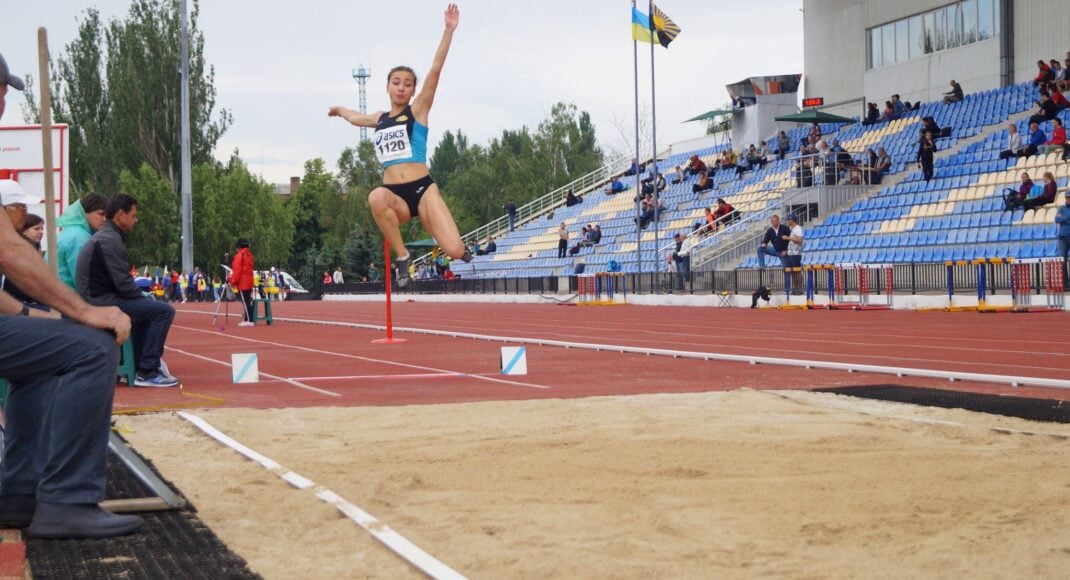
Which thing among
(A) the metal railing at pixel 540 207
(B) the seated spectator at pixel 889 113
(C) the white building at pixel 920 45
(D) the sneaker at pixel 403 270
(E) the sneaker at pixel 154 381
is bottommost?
(E) the sneaker at pixel 154 381

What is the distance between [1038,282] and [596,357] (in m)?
12.4

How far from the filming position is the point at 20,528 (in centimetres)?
489

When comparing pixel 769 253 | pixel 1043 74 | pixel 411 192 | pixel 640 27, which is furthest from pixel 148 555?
pixel 640 27

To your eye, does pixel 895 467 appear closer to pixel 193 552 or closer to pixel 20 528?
pixel 193 552

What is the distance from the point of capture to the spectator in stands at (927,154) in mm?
31797

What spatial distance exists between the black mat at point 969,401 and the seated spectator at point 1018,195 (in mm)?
18521

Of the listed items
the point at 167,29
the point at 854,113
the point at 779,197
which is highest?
the point at 167,29

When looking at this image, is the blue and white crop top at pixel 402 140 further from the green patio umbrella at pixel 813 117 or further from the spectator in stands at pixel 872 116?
the spectator in stands at pixel 872 116

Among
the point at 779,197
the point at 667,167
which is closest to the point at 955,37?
the point at 779,197

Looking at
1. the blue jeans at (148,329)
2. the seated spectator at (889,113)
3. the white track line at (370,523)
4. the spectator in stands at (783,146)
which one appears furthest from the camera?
the spectator in stands at (783,146)

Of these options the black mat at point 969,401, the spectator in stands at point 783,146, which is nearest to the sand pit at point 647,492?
the black mat at point 969,401

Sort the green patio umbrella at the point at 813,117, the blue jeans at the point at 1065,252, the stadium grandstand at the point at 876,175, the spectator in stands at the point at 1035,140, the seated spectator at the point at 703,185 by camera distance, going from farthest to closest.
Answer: the seated spectator at the point at 703,185 → the green patio umbrella at the point at 813,117 → the spectator in stands at the point at 1035,140 → the stadium grandstand at the point at 876,175 → the blue jeans at the point at 1065,252

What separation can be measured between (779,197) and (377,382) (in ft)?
86.9

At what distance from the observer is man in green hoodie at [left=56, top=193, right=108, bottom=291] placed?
36.5ft
